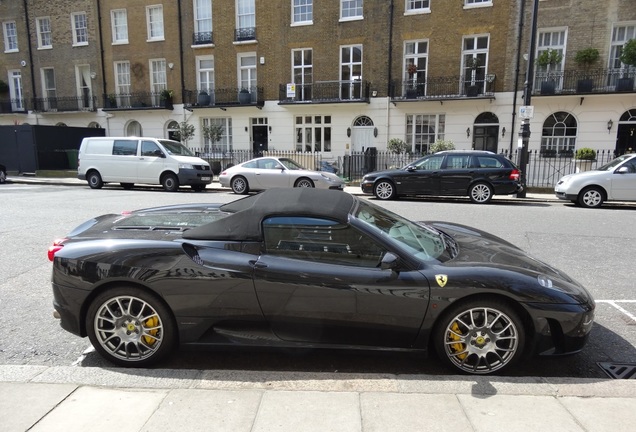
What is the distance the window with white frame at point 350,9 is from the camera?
851 inches

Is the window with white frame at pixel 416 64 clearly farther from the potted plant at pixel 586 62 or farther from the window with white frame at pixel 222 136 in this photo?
the window with white frame at pixel 222 136

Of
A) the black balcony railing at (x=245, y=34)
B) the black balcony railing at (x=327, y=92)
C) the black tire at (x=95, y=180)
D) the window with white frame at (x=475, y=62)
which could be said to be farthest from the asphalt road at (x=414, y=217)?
the black balcony railing at (x=245, y=34)

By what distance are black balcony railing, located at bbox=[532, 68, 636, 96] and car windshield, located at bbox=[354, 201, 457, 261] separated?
18.5 meters

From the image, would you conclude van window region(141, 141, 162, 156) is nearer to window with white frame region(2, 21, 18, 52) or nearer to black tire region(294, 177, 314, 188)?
black tire region(294, 177, 314, 188)

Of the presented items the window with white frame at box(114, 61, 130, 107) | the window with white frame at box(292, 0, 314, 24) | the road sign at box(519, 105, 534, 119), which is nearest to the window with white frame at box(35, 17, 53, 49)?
the window with white frame at box(114, 61, 130, 107)

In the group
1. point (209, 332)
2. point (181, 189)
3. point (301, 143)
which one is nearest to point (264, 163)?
point (181, 189)

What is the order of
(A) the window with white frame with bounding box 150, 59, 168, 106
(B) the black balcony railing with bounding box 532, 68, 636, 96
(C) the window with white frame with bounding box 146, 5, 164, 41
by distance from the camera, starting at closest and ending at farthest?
(B) the black balcony railing with bounding box 532, 68, 636, 96 < (C) the window with white frame with bounding box 146, 5, 164, 41 < (A) the window with white frame with bounding box 150, 59, 168, 106

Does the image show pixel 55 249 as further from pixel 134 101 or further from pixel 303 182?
pixel 134 101

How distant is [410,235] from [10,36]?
35.8 m

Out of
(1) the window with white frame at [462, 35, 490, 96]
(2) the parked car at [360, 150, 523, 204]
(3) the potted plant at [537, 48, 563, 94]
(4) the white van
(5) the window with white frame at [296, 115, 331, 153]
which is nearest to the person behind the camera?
(2) the parked car at [360, 150, 523, 204]

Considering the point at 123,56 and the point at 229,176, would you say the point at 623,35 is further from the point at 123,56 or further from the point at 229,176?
the point at 123,56

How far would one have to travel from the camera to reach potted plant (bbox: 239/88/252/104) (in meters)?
23.4

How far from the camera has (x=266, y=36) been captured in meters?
23.3

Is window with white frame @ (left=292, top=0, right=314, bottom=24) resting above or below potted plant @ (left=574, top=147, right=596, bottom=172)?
above
